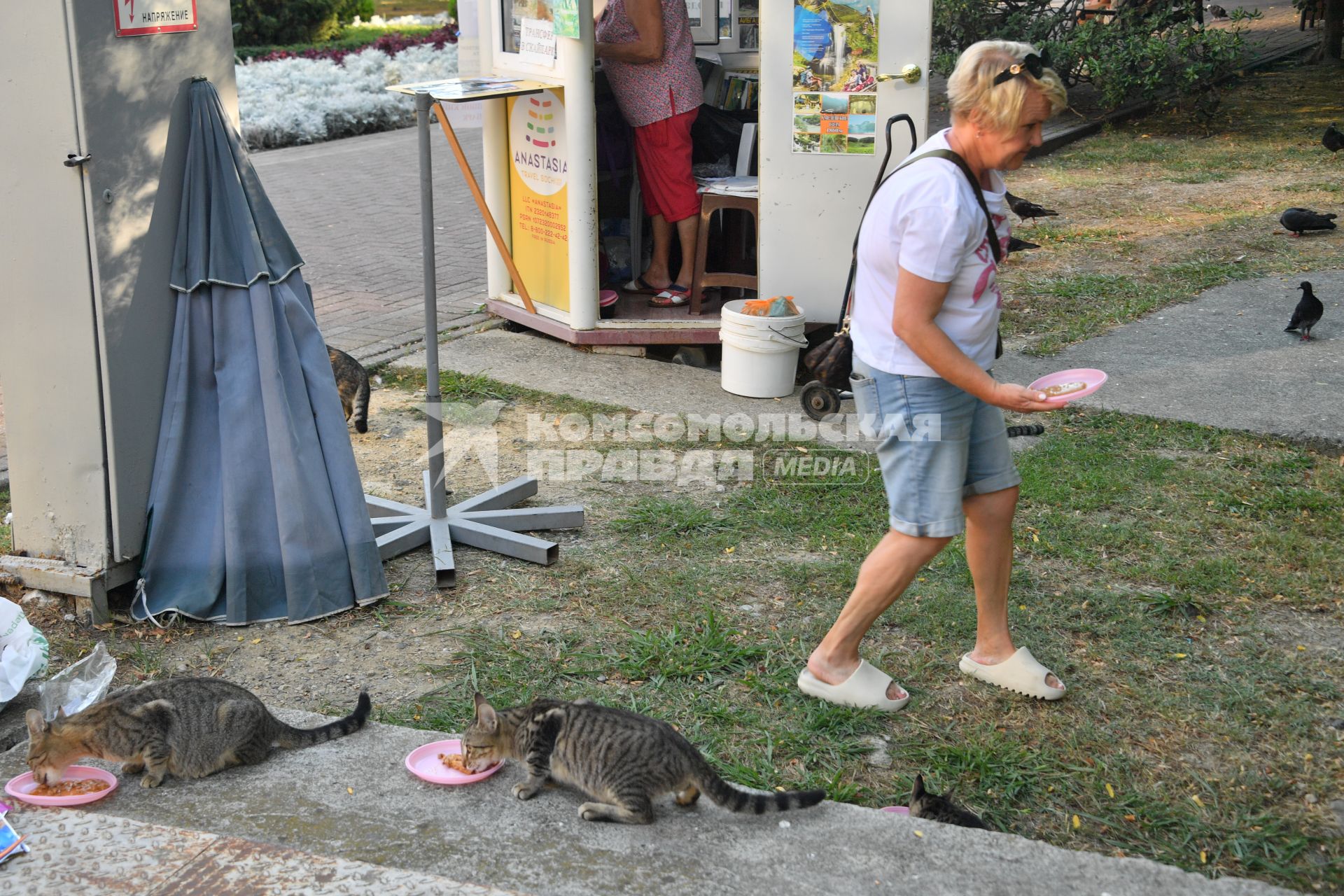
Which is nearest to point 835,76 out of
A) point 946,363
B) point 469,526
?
point 469,526

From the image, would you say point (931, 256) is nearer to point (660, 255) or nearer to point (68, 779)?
point (68, 779)

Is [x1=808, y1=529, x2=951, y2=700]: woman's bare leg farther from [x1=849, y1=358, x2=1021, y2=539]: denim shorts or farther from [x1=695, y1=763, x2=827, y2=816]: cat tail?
[x1=695, y1=763, x2=827, y2=816]: cat tail

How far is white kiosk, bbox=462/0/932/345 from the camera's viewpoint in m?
6.31

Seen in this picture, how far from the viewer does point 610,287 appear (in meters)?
7.93

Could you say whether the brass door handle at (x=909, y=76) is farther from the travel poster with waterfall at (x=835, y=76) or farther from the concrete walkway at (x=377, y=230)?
the concrete walkway at (x=377, y=230)

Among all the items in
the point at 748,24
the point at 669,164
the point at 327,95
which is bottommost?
the point at 669,164

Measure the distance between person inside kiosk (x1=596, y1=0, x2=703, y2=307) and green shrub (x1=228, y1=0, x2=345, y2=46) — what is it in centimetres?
1645

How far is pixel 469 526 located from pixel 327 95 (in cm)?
1254

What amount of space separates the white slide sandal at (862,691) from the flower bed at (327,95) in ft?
37.5

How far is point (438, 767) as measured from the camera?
3.18m

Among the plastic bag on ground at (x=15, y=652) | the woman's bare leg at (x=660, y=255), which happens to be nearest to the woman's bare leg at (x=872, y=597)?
the plastic bag on ground at (x=15, y=652)

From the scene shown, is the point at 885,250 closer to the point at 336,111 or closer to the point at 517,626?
the point at 517,626

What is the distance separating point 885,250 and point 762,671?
4.62 feet

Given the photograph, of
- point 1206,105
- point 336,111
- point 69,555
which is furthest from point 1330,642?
point 336,111
